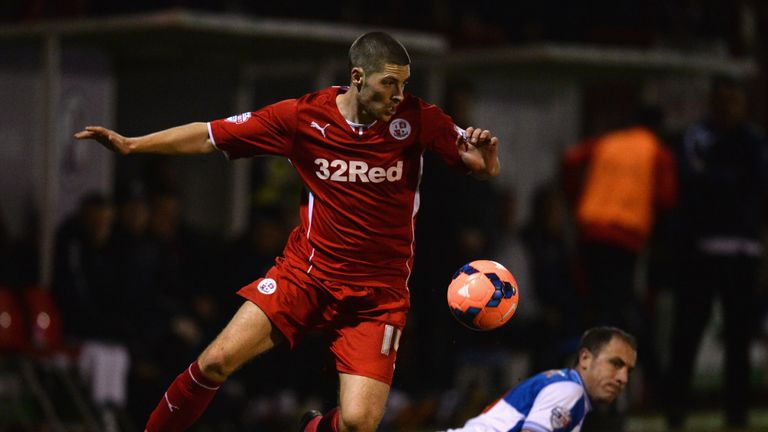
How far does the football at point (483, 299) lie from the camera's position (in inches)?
235

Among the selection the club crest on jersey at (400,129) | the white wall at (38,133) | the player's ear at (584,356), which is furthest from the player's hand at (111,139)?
the white wall at (38,133)

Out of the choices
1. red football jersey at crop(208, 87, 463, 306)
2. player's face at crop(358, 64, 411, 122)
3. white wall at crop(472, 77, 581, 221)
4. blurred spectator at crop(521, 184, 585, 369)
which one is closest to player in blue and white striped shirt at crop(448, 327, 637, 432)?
red football jersey at crop(208, 87, 463, 306)

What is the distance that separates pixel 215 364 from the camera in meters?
5.84

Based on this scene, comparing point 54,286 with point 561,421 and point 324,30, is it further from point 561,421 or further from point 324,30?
point 561,421

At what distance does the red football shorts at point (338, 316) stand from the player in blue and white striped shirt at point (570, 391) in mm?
543

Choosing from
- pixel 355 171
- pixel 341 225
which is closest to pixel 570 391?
pixel 341 225

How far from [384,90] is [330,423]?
1493 mm

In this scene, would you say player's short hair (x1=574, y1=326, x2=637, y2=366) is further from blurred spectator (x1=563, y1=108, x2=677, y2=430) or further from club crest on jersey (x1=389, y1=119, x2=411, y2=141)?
blurred spectator (x1=563, y1=108, x2=677, y2=430)

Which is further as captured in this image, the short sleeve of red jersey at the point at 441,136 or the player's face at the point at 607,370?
the player's face at the point at 607,370

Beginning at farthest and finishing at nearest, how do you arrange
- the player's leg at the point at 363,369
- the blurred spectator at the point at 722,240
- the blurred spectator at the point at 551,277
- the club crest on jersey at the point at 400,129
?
the blurred spectator at the point at 551,277 → the blurred spectator at the point at 722,240 → the club crest on jersey at the point at 400,129 → the player's leg at the point at 363,369

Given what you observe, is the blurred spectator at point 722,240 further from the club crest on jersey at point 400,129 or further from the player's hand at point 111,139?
the player's hand at point 111,139

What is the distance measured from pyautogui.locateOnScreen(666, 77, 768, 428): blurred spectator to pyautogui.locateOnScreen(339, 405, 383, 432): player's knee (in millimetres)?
4021

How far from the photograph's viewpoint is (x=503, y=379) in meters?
11.5

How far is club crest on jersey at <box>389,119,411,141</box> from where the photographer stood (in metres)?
5.95
